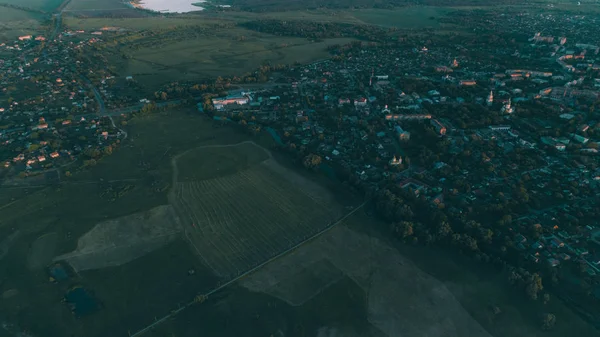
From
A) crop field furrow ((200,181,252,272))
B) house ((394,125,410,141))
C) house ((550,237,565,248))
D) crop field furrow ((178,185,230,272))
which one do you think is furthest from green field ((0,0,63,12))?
house ((550,237,565,248))

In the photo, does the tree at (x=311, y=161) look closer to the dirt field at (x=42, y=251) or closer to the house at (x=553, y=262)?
the house at (x=553, y=262)

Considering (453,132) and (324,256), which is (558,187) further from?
(324,256)

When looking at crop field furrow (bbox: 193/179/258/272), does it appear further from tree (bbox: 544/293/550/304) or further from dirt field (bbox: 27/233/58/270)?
tree (bbox: 544/293/550/304)

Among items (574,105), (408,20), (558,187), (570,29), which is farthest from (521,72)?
(408,20)

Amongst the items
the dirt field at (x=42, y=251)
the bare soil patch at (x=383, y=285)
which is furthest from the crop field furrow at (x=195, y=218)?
the dirt field at (x=42, y=251)

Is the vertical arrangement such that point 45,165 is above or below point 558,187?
below

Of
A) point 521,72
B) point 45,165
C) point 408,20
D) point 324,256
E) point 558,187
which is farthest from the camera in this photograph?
point 408,20

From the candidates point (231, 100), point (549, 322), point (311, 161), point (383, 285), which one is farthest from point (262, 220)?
point (231, 100)
